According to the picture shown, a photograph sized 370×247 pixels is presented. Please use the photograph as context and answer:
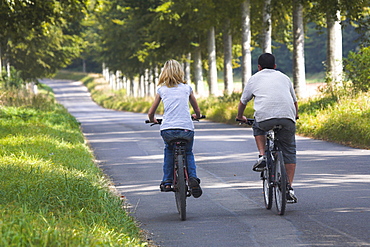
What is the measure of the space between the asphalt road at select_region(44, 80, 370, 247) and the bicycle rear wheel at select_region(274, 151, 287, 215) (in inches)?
5.2

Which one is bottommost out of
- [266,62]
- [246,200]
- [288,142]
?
[246,200]

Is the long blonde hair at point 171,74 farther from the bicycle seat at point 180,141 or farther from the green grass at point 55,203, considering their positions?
the green grass at point 55,203

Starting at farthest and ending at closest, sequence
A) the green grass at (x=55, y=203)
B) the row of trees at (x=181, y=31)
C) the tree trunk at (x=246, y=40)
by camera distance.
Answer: the tree trunk at (x=246, y=40) < the row of trees at (x=181, y=31) < the green grass at (x=55, y=203)

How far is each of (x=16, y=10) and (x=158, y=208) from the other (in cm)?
1450

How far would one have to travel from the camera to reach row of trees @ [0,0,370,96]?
22.3 metres

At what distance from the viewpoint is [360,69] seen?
68.6 ft

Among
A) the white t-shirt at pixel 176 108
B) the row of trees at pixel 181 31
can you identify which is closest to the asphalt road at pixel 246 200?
the white t-shirt at pixel 176 108

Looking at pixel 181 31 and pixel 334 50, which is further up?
pixel 181 31

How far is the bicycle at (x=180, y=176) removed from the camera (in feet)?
24.8

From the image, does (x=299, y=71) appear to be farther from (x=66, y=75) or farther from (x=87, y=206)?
(x=66, y=75)

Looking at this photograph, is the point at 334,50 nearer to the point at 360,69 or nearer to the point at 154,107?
the point at 360,69

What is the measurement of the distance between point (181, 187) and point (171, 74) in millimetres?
1391

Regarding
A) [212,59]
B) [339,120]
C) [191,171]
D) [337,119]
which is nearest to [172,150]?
[191,171]

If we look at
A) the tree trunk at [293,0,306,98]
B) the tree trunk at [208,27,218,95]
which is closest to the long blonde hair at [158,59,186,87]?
the tree trunk at [293,0,306,98]
